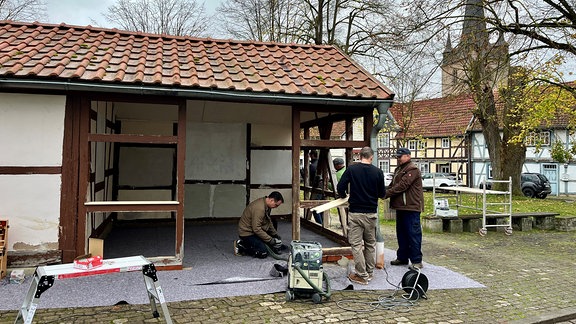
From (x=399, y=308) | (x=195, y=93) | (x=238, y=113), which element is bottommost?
(x=399, y=308)

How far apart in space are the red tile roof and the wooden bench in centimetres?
573

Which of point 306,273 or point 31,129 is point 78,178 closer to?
point 31,129

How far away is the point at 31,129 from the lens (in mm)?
5590

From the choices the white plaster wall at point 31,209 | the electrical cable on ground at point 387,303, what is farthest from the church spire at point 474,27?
the white plaster wall at point 31,209

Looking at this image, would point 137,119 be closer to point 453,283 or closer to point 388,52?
point 453,283

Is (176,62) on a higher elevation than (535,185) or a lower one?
higher

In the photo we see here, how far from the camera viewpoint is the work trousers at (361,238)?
5641 millimetres

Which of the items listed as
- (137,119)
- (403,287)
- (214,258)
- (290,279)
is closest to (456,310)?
(403,287)

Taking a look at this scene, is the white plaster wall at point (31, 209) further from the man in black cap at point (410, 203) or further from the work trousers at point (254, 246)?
the man in black cap at point (410, 203)

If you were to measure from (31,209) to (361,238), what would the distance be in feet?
14.3

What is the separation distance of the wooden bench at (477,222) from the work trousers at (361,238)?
20.4 feet

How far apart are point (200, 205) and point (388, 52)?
11161 millimetres

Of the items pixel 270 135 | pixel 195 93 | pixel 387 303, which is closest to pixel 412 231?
pixel 387 303

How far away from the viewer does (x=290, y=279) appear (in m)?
4.96
